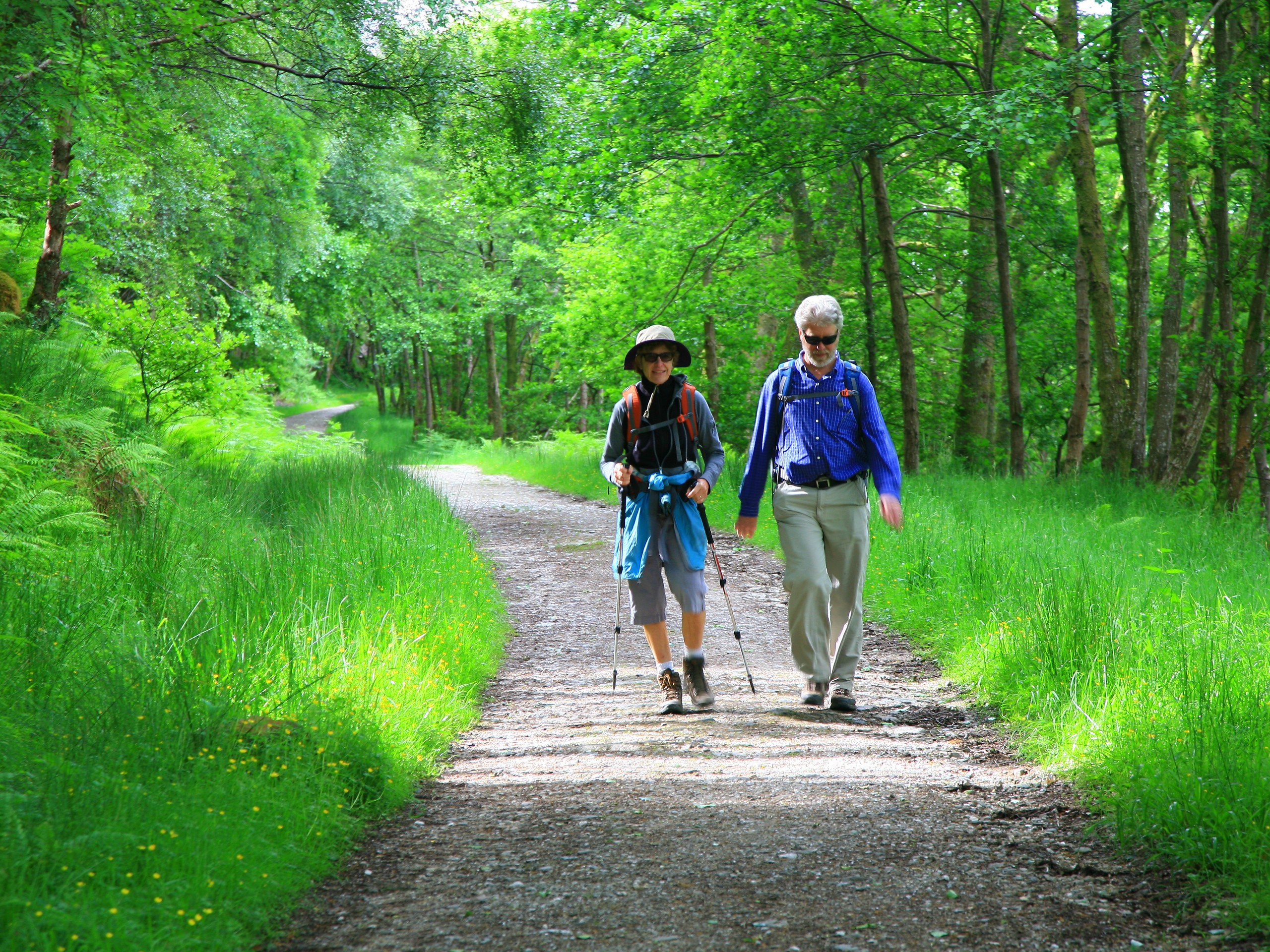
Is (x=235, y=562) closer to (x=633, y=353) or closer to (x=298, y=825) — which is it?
(x=633, y=353)

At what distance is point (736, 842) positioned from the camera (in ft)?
12.3

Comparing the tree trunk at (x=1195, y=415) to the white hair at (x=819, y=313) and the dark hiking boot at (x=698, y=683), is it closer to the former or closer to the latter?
the white hair at (x=819, y=313)

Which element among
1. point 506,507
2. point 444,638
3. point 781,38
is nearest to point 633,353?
point 444,638

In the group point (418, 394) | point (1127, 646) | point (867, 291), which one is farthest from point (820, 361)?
point (418, 394)

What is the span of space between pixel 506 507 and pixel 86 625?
11.6 meters

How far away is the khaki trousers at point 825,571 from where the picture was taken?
18.6 feet

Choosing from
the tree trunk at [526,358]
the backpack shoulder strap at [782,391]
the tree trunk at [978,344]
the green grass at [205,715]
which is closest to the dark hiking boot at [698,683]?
the backpack shoulder strap at [782,391]

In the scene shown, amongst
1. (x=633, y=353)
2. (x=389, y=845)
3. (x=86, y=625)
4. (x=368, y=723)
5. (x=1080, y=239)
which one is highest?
(x=1080, y=239)

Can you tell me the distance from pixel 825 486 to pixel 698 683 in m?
1.35

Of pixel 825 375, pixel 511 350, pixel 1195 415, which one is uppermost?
pixel 511 350

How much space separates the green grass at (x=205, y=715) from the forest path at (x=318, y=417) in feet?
98.6

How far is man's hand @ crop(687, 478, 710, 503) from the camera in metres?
5.66

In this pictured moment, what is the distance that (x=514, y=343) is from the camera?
130 feet

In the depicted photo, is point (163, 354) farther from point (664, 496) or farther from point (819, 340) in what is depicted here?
→ point (819, 340)
